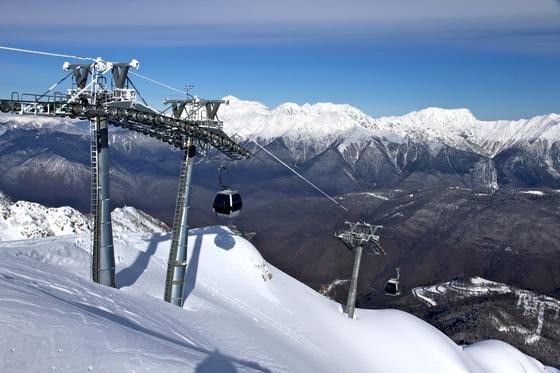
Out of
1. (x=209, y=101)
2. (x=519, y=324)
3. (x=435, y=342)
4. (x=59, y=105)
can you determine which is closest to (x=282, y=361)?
(x=209, y=101)

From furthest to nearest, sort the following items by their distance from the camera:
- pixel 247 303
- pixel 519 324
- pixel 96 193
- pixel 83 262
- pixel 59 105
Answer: pixel 519 324
pixel 247 303
pixel 83 262
pixel 96 193
pixel 59 105

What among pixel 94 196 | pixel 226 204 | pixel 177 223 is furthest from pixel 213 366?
pixel 177 223

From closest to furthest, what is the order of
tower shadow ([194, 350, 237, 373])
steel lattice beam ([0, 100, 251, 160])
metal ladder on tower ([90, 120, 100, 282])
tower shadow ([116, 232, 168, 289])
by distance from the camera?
tower shadow ([194, 350, 237, 373])
steel lattice beam ([0, 100, 251, 160])
metal ladder on tower ([90, 120, 100, 282])
tower shadow ([116, 232, 168, 289])

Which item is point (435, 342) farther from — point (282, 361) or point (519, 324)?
point (519, 324)

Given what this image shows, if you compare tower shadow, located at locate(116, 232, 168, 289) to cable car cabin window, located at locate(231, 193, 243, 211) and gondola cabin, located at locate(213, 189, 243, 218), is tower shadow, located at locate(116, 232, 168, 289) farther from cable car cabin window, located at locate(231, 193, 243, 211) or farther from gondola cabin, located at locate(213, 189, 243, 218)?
cable car cabin window, located at locate(231, 193, 243, 211)

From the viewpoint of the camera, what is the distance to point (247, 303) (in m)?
49.0

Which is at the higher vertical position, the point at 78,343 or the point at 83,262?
the point at 78,343

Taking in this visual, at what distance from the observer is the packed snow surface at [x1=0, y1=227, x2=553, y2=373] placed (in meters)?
21.3

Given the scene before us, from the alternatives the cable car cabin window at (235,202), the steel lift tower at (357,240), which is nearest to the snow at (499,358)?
the steel lift tower at (357,240)

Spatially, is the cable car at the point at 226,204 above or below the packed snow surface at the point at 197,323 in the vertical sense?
above

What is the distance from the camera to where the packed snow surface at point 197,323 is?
2127 centimetres

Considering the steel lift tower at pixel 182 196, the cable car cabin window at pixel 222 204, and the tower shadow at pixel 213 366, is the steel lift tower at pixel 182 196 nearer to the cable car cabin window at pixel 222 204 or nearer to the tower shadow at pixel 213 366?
the cable car cabin window at pixel 222 204

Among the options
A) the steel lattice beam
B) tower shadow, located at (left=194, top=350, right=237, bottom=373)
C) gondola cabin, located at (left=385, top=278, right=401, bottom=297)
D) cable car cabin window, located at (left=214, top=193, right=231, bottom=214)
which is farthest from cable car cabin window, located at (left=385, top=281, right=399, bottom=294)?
tower shadow, located at (left=194, top=350, right=237, bottom=373)

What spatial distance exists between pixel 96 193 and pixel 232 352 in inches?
493
